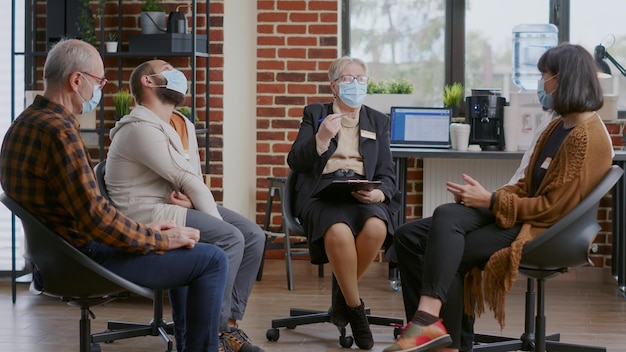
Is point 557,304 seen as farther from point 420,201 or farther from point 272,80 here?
point 272,80

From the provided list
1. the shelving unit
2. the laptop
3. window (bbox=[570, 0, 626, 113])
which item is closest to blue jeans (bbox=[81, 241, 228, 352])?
the shelving unit

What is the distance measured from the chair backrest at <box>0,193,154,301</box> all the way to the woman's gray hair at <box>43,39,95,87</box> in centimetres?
40

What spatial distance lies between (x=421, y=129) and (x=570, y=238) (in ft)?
7.32

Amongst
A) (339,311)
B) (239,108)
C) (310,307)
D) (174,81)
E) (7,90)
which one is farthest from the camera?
(239,108)

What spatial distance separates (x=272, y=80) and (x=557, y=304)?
2.14 metres

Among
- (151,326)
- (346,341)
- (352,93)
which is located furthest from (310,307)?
(352,93)

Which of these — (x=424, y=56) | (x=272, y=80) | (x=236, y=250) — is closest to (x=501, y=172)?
(x=424, y=56)

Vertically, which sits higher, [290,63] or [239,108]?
[290,63]

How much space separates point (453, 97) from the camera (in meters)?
5.51

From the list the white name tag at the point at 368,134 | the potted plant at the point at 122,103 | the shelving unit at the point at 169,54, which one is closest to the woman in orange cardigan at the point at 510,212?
the white name tag at the point at 368,134

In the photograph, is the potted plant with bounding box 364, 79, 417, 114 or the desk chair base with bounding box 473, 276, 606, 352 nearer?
the desk chair base with bounding box 473, 276, 606, 352

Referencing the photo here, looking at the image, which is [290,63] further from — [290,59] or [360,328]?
[360,328]

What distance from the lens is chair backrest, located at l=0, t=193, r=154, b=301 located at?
2667mm

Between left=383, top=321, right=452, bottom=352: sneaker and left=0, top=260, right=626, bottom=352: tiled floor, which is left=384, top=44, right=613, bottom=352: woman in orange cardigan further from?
left=0, top=260, right=626, bottom=352: tiled floor
